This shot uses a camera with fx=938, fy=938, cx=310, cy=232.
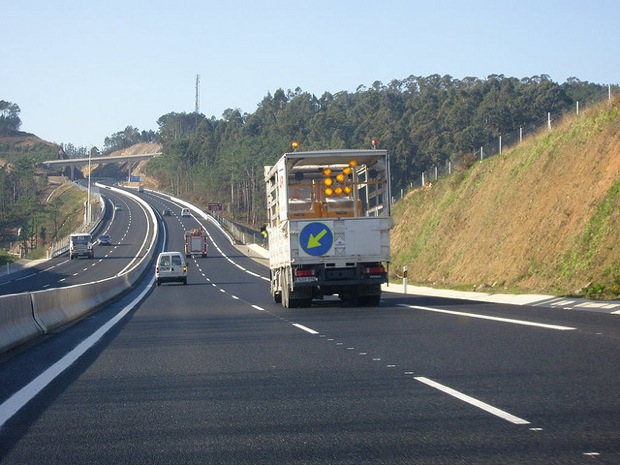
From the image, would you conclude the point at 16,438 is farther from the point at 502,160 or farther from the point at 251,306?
the point at 502,160

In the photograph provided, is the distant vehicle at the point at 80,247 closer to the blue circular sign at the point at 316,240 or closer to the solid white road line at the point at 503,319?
the blue circular sign at the point at 316,240

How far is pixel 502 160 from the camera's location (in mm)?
50656

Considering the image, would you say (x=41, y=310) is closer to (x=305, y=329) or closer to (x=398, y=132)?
(x=305, y=329)

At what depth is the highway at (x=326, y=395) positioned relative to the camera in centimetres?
702

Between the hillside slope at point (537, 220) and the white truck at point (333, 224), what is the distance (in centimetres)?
589

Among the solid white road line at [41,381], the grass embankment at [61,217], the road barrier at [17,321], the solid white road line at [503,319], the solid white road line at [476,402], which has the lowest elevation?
the solid white road line at [41,381]

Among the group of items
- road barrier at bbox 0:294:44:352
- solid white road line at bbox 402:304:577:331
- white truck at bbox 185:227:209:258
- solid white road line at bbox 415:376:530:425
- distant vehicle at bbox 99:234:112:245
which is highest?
distant vehicle at bbox 99:234:112:245

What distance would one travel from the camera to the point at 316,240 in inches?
982

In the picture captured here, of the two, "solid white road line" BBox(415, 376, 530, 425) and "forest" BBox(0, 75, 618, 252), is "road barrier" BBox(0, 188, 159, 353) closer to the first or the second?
"solid white road line" BBox(415, 376, 530, 425)

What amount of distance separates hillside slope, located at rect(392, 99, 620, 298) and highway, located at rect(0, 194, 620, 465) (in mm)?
11054

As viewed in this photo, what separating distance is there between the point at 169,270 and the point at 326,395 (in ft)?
147

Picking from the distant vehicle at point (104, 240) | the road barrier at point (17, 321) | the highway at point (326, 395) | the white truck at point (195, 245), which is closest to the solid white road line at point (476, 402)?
the highway at point (326, 395)

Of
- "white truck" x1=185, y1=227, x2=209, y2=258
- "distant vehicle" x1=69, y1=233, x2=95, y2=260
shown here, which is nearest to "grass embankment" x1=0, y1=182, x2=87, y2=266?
"distant vehicle" x1=69, y1=233, x2=95, y2=260

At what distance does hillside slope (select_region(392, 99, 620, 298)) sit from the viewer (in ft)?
101
